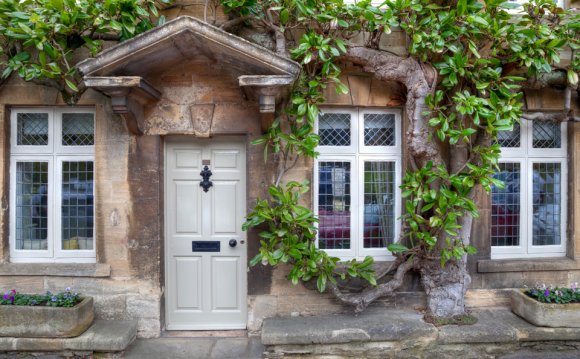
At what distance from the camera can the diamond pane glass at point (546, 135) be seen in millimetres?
5043

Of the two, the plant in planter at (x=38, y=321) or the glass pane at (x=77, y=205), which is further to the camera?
the glass pane at (x=77, y=205)

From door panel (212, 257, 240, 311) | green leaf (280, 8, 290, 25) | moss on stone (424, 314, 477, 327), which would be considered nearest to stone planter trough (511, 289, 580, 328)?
moss on stone (424, 314, 477, 327)

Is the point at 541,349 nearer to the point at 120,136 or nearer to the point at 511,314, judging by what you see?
Answer: the point at 511,314

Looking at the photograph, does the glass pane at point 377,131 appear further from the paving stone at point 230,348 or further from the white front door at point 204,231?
the paving stone at point 230,348

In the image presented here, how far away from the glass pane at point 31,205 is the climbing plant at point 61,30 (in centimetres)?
106

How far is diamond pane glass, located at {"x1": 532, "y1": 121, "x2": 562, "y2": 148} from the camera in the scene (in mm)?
5043

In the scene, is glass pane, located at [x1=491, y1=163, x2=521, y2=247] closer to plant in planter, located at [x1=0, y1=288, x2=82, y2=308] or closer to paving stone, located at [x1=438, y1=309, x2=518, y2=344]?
paving stone, located at [x1=438, y1=309, x2=518, y2=344]

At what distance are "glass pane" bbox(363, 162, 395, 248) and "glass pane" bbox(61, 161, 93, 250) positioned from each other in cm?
328

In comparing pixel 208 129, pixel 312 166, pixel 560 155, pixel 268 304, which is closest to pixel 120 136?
pixel 208 129

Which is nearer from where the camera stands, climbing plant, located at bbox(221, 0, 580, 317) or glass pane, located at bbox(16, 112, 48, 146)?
climbing plant, located at bbox(221, 0, 580, 317)

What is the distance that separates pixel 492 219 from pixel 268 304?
2913mm

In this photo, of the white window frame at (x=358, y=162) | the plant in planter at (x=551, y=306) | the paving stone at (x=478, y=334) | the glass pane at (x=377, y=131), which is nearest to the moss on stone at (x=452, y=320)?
the paving stone at (x=478, y=334)

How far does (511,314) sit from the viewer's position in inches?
185

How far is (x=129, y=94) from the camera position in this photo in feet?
13.4
